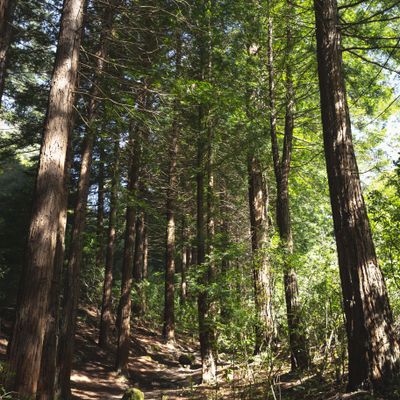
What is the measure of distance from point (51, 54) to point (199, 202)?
763cm

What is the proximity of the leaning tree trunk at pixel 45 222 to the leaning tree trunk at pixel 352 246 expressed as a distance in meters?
4.19

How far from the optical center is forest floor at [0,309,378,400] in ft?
21.8

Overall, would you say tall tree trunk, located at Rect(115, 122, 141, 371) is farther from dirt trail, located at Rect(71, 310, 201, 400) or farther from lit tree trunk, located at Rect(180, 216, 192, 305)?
lit tree trunk, located at Rect(180, 216, 192, 305)

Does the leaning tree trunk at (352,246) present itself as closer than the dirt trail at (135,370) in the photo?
Yes

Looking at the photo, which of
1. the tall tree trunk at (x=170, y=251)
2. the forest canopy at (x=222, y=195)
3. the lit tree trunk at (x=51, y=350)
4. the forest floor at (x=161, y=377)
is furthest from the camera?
the tall tree trunk at (x=170, y=251)

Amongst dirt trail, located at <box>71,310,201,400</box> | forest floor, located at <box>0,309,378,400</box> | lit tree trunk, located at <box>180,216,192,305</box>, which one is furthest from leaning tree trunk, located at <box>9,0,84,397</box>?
lit tree trunk, located at <box>180,216,192,305</box>

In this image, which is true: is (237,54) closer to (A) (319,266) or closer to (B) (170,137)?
(B) (170,137)

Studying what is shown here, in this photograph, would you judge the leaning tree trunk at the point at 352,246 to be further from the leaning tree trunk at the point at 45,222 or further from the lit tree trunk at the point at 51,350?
the lit tree trunk at the point at 51,350

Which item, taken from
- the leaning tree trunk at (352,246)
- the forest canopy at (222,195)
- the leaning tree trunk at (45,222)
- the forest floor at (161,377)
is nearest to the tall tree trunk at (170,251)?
the forest canopy at (222,195)

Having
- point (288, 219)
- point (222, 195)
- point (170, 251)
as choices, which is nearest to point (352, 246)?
point (288, 219)

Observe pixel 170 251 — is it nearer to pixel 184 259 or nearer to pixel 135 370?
pixel 135 370

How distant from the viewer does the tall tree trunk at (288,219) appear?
25.0ft

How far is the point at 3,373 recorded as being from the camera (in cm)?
453

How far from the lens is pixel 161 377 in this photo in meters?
13.8
